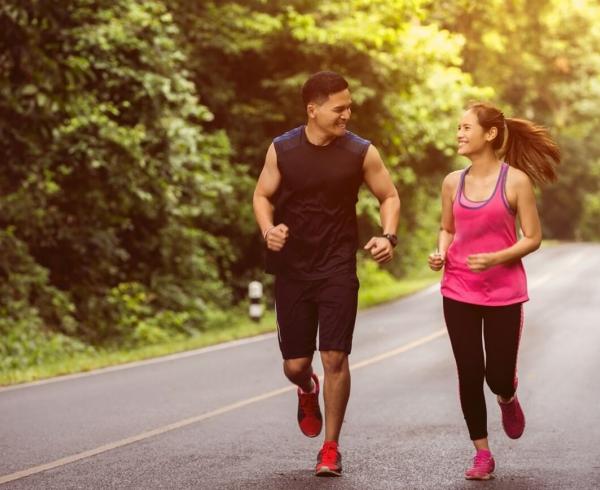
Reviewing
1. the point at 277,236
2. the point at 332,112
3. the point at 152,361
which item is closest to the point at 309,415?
the point at 277,236

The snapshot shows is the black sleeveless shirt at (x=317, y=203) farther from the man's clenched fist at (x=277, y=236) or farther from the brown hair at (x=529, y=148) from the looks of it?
the brown hair at (x=529, y=148)

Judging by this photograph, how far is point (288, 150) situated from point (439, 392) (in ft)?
15.8

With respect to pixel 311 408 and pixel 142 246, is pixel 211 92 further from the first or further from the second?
pixel 311 408

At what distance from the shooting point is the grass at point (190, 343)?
13570mm

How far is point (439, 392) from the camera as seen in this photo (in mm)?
11023

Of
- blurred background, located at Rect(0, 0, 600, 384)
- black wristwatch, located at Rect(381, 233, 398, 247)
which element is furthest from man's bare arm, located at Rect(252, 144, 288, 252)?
blurred background, located at Rect(0, 0, 600, 384)

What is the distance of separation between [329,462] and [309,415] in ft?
2.01

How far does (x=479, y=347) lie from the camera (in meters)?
6.48

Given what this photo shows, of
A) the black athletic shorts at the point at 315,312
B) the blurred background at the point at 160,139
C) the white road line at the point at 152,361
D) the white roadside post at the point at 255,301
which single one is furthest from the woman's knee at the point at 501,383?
the white roadside post at the point at 255,301

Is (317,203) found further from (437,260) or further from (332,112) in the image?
(437,260)

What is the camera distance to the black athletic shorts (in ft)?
22.1

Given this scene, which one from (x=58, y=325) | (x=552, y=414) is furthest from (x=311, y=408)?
(x=58, y=325)

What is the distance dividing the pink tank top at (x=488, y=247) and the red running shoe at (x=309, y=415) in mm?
1248

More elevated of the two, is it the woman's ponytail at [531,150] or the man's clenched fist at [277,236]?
the woman's ponytail at [531,150]
